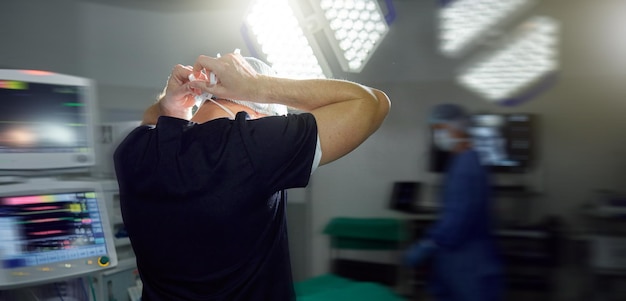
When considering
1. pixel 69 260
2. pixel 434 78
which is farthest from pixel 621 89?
pixel 69 260

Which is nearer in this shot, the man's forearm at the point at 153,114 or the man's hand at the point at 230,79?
the man's hand at the point at 230,79

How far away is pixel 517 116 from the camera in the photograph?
2953 mm

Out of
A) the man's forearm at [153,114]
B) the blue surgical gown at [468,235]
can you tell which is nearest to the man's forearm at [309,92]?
the man's forearm at [153,114]

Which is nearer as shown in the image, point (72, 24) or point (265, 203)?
point (265, 203)

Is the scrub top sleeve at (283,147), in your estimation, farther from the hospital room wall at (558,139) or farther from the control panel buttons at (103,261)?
the hospital room wall at (558,139)

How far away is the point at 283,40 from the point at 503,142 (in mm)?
1627

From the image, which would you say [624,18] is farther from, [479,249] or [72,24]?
[72,24]

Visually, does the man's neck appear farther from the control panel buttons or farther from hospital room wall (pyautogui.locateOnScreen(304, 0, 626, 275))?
hospital room wall (pyautogui.locateOnScreen(304, 0, 626, 275))

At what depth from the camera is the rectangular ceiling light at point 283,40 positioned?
1943 millimetres

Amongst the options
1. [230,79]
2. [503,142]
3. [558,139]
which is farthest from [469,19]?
[230,79]

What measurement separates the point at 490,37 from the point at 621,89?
30.9 inches

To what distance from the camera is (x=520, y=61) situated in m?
2.93

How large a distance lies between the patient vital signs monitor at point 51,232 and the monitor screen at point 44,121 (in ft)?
0.32

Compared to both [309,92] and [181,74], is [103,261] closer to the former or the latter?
[181,74]
